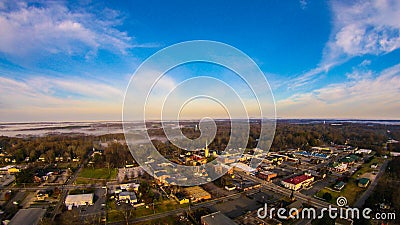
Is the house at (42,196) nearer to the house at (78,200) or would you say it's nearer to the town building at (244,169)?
the house at (78,200)

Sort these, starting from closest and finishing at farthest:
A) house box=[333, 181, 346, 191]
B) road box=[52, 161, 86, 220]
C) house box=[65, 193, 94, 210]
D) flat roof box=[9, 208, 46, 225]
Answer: flat roof box=[9, 208, 46, 225]
road box=[52, 161, 86, 220]
house box=[65, 193, 94, 210]
house box=[333, 181, 346, 191]

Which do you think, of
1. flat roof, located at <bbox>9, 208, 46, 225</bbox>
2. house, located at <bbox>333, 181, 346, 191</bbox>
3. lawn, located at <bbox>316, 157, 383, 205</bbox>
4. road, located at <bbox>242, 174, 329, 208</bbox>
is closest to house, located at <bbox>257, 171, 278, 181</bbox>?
road, located at <bbox>242, 174, 329, 208</bbox>

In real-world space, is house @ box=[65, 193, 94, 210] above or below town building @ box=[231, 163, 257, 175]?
below

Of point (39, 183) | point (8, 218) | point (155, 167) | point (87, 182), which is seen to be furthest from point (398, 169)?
point (39, 183)

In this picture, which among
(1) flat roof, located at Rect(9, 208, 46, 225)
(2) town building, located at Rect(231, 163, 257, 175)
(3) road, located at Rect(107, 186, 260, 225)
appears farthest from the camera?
(2) town building, located at Rect(231, 163, 257, 175)

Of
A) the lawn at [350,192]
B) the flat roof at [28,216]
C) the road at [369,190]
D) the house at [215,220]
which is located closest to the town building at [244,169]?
the lawn at [350,192]

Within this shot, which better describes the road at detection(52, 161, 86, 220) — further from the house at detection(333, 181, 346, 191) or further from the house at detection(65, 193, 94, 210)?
the house at detection(333, 181, 346, 191)
